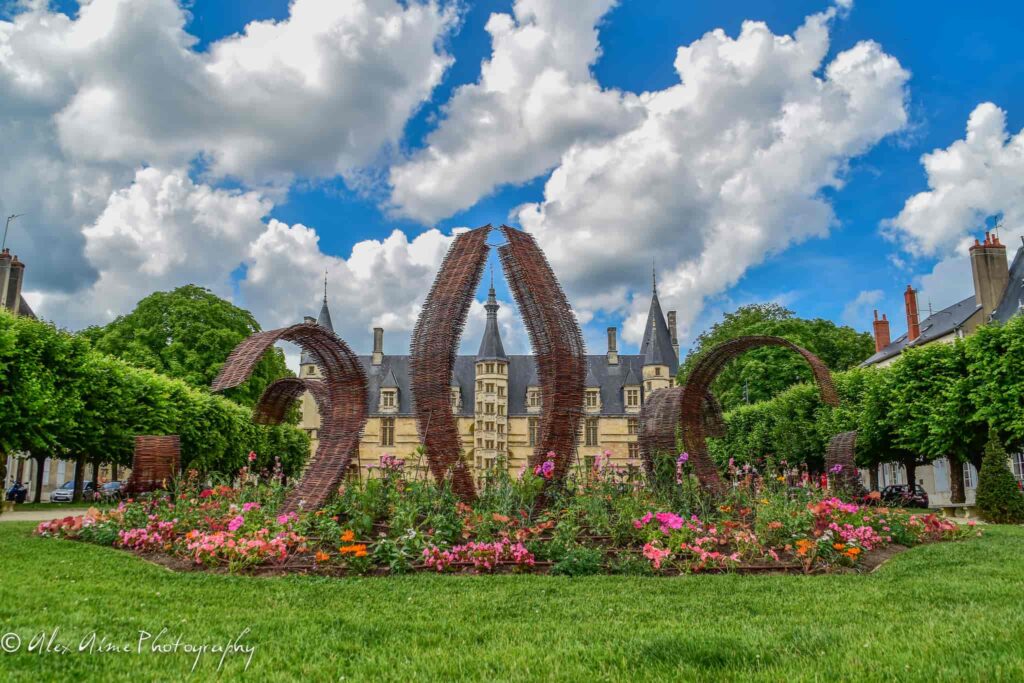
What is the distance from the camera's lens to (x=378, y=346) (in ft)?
215

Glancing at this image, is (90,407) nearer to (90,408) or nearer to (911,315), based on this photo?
(90,408)

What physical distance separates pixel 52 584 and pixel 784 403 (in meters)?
30.8

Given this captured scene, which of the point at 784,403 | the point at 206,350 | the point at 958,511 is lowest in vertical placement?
the point at 958,511

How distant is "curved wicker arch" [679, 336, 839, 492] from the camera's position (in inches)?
504

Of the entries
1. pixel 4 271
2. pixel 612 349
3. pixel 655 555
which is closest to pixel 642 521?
pixel 655 555

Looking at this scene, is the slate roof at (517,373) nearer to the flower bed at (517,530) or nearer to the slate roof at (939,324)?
the slate roof at (939,324)

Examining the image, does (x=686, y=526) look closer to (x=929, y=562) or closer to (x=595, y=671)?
(x=929, y=562)

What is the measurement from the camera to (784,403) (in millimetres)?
33094

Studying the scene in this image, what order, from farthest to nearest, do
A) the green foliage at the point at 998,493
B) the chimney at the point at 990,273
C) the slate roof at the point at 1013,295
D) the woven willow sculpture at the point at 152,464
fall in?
the chimney at the point at 990,273 → the slate roof at the point at 1013,295 → the green foliage at the point at 998,493 → the woven willow sculpture at the point at 152,464

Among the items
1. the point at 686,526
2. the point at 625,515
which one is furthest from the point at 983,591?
the point at 625,515

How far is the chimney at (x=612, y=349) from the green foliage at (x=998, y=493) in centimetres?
4489

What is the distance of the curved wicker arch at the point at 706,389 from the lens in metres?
12.8

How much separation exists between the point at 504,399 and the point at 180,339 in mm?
28615

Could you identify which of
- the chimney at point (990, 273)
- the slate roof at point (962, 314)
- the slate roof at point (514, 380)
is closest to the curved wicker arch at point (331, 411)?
the slate roof at point (962, 314)
